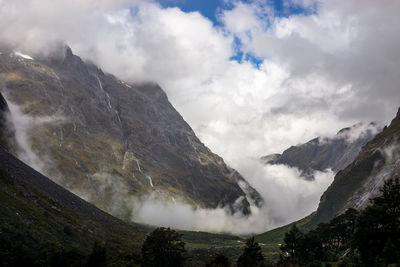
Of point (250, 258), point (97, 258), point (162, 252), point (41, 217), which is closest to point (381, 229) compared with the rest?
point (250, 258)

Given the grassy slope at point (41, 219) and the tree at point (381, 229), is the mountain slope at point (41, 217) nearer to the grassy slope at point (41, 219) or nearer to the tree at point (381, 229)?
the grassy slope at point (41, 219)

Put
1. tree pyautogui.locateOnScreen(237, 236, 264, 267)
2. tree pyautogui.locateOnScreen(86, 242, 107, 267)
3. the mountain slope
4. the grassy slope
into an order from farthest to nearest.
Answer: tree pyautogui.locateOnScreen(237, 236, 264, 267) → the mountain slope → the grassy slope → tree pyautogui.locateOnScreen(86, 242, 107, 267)

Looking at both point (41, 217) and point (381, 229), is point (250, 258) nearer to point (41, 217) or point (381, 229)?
point (381, 229)

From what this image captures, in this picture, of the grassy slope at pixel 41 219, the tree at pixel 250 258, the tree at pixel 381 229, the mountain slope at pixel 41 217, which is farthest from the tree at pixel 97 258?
the tree at pixel 381 229

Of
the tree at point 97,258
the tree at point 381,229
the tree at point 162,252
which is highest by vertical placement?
the tree at point 381,229

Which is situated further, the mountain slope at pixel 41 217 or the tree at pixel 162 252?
the tree at pixel 162 252

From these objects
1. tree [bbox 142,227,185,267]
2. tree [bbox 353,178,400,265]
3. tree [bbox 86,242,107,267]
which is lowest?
tree [bbox 86,242,107,267]

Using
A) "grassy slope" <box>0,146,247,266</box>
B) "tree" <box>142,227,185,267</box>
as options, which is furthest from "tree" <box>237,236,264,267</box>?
"grassy slope" <box>0,146,247,266</box>

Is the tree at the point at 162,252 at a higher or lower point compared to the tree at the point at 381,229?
lower

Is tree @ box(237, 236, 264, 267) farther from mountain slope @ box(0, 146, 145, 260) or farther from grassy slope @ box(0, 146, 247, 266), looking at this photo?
mountain slope @ box(0, 146, 145, 260)

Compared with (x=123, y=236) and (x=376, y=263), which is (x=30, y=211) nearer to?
(x=123, y=236)

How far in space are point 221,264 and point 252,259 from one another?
9960 millimetres

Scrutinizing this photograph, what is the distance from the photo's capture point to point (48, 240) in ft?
311

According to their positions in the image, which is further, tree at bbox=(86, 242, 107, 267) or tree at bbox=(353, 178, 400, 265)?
tree at bbox=(86, 242, 107, 267)
